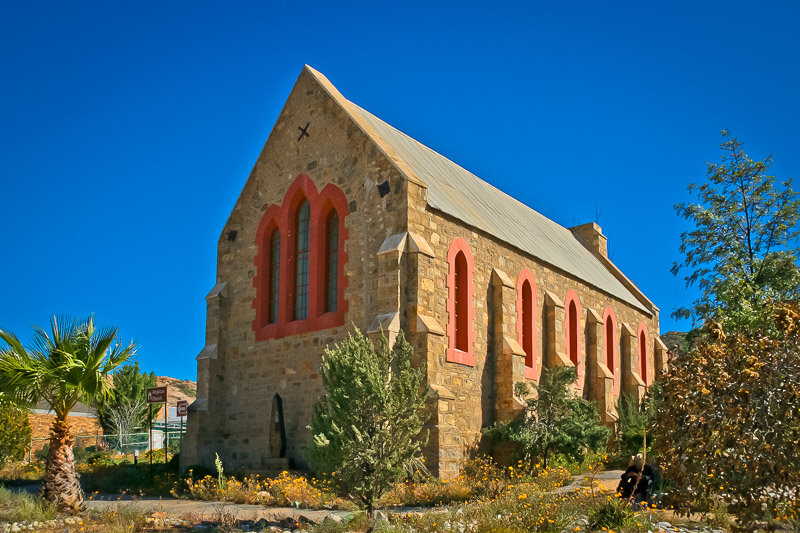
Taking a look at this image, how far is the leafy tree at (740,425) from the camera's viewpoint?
10.1 metres

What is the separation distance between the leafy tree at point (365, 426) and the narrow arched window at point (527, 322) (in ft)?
35.3

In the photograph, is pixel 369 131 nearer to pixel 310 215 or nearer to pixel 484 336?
pixel 310 215

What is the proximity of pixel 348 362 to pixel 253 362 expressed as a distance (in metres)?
9.88

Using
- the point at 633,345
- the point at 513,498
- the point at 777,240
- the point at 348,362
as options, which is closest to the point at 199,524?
the point at 348,362

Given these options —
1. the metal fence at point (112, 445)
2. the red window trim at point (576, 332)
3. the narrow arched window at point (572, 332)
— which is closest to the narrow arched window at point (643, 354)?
the red window trim at point (576, 332)

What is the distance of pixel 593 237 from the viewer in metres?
39.5

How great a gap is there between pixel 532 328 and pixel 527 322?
0.26 meters

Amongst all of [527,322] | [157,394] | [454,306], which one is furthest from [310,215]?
[527,322]

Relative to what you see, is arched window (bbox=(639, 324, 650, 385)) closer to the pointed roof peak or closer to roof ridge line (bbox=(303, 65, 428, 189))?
the pointed roof peak

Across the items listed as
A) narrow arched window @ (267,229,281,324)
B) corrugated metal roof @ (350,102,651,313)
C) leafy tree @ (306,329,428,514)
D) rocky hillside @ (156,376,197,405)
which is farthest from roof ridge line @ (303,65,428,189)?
rocky hillside @ (156,376,197,405)

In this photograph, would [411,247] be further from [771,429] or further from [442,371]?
[771,429]

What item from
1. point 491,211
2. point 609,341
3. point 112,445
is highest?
point 491,211

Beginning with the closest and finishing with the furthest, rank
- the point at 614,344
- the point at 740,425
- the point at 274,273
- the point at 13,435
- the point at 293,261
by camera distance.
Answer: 1. the point at 740,425
2. the point at 293,261
3. the point at 274,273
4. the point at 13,435
5. the point at 614,344

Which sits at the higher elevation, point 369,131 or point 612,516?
point 369,131
